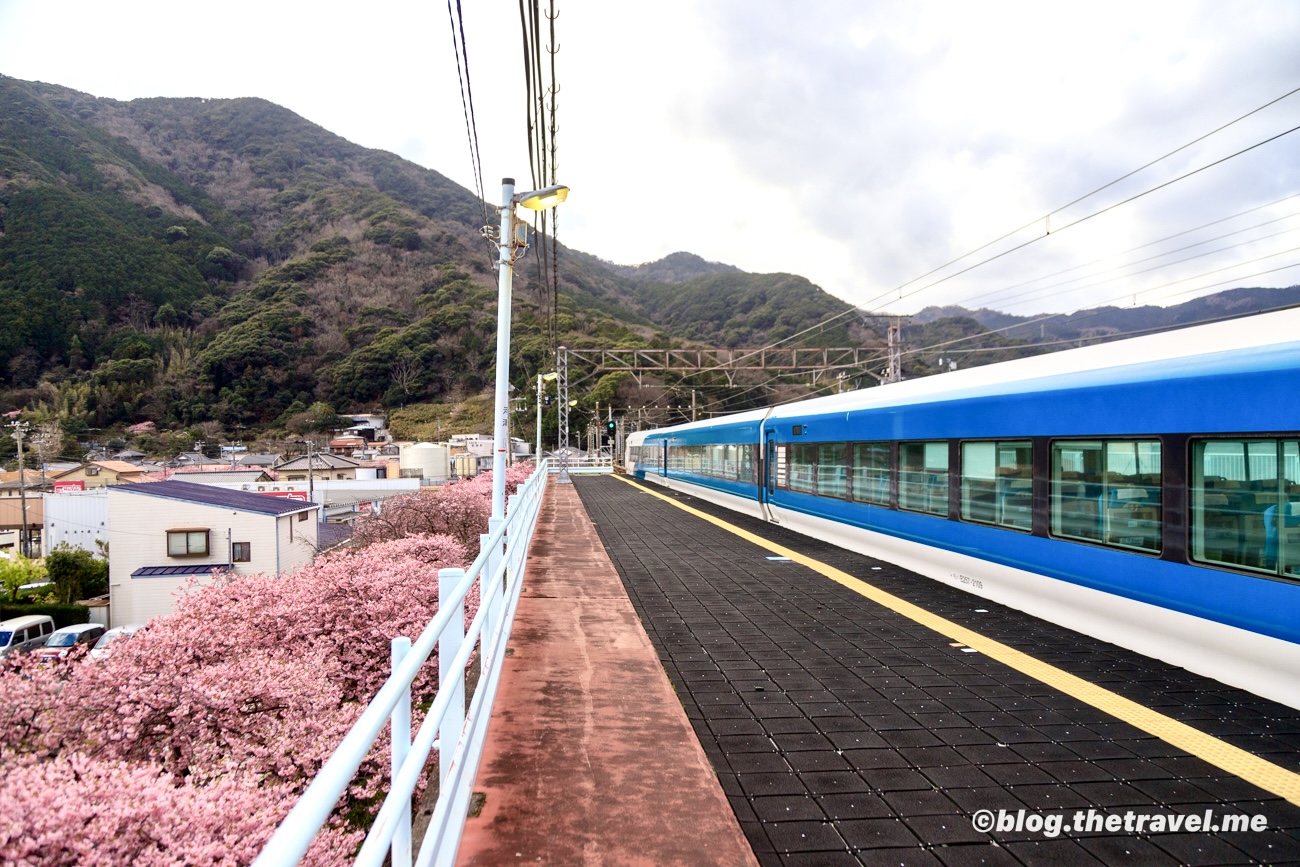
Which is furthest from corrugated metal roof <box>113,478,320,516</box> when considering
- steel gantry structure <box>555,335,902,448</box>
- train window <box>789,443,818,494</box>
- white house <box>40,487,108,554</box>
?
train window <box>789,443,818,494</box>

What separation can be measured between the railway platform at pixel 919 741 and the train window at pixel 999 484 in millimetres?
977

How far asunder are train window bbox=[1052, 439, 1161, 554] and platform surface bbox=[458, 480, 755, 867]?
3940mm

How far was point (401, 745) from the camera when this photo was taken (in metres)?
2.04

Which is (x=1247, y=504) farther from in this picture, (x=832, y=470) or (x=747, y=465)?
(x=747, y=465)

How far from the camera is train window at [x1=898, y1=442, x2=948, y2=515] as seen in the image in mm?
8547

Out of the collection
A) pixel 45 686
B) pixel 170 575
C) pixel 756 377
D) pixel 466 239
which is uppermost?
pixel 466 239

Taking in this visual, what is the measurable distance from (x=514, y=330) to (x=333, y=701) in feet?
240

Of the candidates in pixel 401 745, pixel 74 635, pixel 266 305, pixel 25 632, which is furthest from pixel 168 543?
pixel 266 305

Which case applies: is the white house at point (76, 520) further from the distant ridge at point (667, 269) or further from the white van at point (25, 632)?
the distant ridge at point (667, 269)

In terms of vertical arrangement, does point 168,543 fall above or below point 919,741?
below

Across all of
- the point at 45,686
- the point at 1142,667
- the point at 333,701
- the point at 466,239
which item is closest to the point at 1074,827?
the point at 1142,667

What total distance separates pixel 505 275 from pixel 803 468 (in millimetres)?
6844

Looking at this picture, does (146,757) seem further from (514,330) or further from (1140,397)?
(514,330)

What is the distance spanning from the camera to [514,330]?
75688mm
